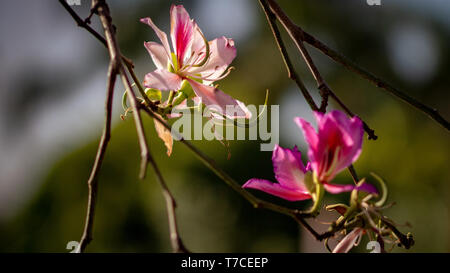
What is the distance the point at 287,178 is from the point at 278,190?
0.08 ft

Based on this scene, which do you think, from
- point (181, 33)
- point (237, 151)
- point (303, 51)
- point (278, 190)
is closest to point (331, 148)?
point (278, 190)

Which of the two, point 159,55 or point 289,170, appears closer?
point 289,170

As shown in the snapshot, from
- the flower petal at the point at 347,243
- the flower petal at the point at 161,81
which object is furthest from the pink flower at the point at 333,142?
the flower petal at the point at 161,81

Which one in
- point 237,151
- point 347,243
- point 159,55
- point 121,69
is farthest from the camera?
point 237,151

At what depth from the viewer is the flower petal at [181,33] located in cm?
91

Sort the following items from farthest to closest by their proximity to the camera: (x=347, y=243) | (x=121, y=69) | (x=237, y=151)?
(x=237, y=151)
(x=347, y=243)
(x=121, y=69)

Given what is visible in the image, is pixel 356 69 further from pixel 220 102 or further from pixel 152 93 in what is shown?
pixel 152 93

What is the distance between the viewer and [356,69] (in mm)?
823

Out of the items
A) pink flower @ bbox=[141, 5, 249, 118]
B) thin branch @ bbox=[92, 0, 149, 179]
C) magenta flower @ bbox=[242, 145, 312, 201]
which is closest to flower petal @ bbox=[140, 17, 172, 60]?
pink flower @ bbox=[141, 5, 249, 118]

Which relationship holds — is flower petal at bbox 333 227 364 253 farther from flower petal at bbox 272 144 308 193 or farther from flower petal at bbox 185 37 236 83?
flower petal at bbox 185 37 236 83

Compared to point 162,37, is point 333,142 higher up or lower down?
lower down

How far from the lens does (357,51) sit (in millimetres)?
10984

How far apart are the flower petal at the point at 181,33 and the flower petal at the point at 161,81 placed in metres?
0.06

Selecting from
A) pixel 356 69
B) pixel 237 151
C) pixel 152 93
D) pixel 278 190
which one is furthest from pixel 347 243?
pixel 237 151
